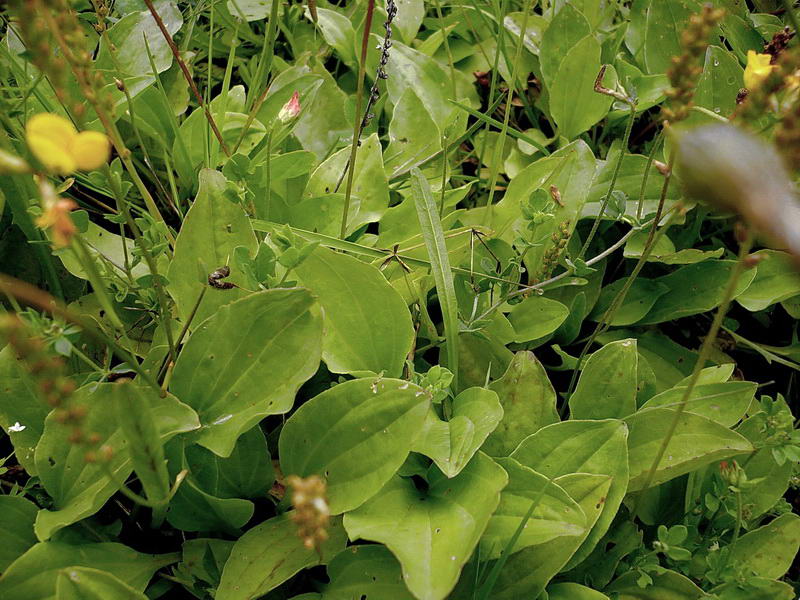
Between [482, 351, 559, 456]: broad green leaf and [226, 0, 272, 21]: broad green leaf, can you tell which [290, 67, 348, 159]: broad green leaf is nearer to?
[226, 0, 272, 21]: broad green leaf

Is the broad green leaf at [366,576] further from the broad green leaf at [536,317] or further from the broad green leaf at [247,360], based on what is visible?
the broad green leaf at [536,317]

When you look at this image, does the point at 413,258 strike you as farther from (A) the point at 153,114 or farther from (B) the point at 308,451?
(A) the point at 153,114

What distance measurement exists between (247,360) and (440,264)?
41cm

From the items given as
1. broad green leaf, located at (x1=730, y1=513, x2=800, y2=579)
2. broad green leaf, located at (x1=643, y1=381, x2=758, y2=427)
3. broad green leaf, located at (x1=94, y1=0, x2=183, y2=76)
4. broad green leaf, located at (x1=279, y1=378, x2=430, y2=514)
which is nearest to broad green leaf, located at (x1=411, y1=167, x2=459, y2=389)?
broad green leaf, located at (x1=279, y1=378, x2=430, y2=514)

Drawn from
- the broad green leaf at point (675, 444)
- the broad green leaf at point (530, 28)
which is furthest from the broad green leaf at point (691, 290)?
the broad green leaf at point (530, 28)

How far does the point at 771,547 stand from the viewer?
4.61 feet

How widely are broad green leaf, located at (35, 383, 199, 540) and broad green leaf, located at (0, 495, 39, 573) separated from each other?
0.04 meters

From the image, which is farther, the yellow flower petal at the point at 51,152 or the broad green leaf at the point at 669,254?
the broad green leaf at the point at 669,254

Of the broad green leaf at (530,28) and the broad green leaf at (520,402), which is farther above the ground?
the broad green leaf at (530,28)

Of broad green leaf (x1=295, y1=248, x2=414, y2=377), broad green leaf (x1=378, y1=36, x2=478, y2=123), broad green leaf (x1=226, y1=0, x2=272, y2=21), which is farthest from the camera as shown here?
broad green leaf (x1=226, y1=0, x2=272, y2=21)

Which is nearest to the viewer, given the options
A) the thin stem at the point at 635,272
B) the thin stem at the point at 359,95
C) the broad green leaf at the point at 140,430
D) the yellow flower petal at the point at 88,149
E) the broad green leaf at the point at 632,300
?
the yellow flower petal at the point at 88,149

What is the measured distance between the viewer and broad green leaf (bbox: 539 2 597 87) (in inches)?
77.6

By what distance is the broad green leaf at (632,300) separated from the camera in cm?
173

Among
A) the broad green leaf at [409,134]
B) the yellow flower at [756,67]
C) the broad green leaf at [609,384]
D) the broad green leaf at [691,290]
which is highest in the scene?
the yellow flower at [756,67]
